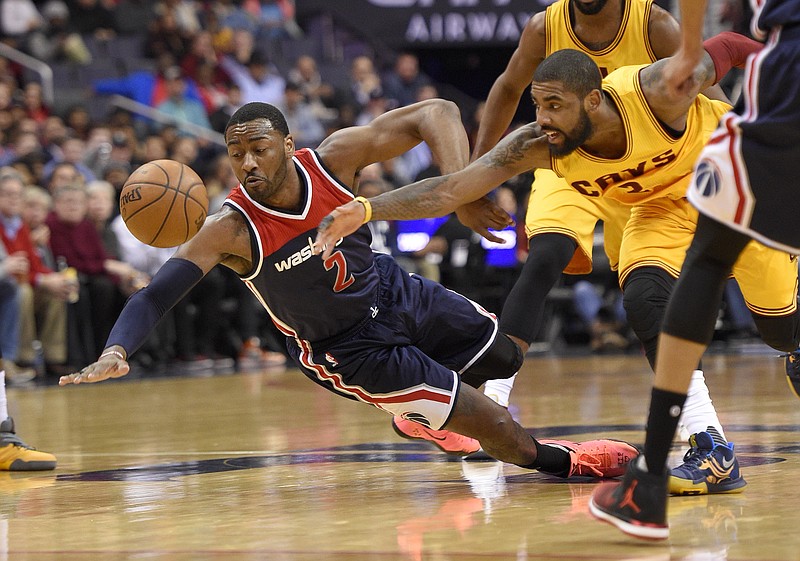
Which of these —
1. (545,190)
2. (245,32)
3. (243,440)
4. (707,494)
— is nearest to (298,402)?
(243,440)

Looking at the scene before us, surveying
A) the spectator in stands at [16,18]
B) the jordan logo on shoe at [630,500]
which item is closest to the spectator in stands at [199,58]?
the spectator in stands at [16,18]

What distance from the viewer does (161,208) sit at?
442cm

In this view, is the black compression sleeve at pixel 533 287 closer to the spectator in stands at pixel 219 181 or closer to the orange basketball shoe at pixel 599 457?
the orange basketball shoe at pixel 599 457

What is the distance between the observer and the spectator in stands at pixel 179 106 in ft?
48.7

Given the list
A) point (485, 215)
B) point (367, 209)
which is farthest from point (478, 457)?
point (367, 209)

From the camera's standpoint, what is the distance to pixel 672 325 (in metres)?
3.32

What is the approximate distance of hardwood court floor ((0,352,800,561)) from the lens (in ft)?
10.6

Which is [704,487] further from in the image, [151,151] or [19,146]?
[19,146]

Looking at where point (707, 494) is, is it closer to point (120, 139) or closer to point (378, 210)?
point (378, 210)

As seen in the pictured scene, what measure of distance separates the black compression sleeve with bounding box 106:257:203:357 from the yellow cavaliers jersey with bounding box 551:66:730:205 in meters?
1.34

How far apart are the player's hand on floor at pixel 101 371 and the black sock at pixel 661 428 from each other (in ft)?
5.02

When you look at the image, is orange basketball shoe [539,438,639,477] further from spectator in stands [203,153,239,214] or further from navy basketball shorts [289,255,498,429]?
spectator in stands [203,153,239,214]

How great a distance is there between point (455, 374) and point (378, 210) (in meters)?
0.89

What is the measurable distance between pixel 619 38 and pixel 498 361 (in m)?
1.47
